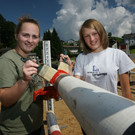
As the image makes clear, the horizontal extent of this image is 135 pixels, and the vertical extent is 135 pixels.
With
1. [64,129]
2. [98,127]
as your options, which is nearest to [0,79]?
[98,127]

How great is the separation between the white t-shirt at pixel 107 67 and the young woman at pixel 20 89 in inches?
32.0

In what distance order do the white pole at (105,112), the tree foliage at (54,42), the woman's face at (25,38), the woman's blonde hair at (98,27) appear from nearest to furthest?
the white pole at (105,112)
the woman's face at (25,38)
the woman's blonde hair at (98,27)
the tree foliage at (54,42)

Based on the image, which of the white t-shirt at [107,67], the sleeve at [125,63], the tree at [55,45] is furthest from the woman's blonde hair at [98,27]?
the tree at [55,45]

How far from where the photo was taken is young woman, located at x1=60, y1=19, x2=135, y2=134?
1715 mm

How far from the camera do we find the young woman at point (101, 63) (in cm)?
171

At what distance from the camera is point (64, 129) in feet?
13.7

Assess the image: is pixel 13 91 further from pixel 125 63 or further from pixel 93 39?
pixel 125 63

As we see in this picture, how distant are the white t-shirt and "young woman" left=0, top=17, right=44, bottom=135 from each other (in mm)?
813

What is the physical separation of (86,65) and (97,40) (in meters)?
0.43

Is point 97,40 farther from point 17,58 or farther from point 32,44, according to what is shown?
point 17,58

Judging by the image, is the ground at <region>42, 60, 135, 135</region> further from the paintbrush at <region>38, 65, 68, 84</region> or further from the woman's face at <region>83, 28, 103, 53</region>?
the paintbrush at <region>38, 65, 68, 84</region>

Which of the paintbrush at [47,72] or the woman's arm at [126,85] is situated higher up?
the paintbrush at [47,72]

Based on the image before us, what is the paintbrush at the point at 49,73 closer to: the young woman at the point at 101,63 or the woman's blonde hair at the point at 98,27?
the young woman at the point at 101,63

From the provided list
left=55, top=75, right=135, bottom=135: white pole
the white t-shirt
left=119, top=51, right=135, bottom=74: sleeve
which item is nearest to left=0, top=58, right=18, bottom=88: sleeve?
left=55, top=75, right=135, bottom=135: white pole
